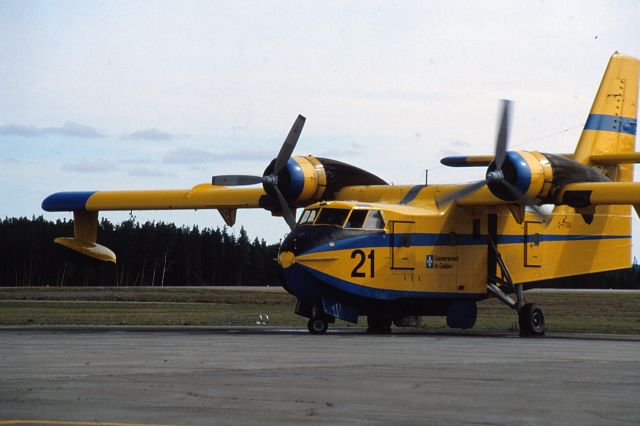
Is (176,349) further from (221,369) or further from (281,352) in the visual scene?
(221,369)

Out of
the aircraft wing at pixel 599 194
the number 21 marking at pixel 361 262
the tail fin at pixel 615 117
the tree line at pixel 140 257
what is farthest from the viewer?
the tree line at pixel 140 257

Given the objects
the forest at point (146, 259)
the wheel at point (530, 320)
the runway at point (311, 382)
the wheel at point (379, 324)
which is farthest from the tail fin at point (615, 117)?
the forest at point (146, 259)

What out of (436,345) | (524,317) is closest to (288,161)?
(524,317)

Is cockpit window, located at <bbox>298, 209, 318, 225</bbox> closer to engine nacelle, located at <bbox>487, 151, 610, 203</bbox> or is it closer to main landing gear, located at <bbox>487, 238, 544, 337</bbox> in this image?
engine nacelle, located at <bbox>487, 151, 610, 203</bbox>

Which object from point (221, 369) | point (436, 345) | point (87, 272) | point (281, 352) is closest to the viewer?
point (221, 369)

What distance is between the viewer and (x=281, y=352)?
20.3 metres

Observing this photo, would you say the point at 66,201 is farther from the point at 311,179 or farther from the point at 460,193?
the point at 460,193

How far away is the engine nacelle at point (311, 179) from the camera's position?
104 ft

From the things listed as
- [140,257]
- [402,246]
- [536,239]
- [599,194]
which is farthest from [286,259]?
[140,257]

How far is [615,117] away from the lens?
113 ft

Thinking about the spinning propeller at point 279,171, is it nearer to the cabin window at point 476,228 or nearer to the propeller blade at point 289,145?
the propeller blade at point 289,145

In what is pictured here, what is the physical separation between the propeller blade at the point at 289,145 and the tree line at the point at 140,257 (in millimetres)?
80740

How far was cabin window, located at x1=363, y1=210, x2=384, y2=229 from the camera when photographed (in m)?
28.5

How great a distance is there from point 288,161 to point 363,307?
17.3ft
